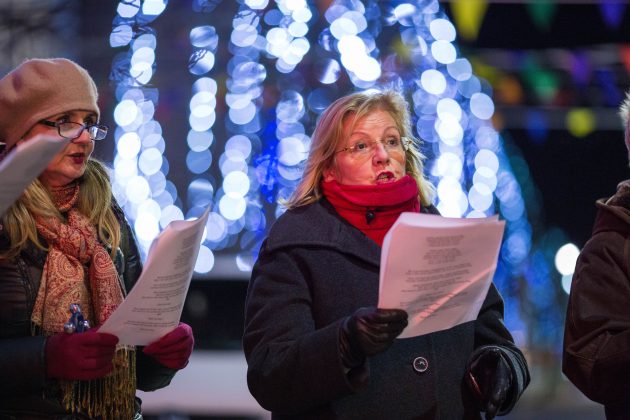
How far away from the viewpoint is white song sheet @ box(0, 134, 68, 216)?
1.65 metres

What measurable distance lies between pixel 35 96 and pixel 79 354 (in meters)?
0.66

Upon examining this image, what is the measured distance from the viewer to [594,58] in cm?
748

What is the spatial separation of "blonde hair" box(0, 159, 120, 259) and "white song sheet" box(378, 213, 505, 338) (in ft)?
2.76

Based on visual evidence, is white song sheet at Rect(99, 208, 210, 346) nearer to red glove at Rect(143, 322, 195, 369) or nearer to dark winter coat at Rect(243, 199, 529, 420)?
red glove at Rect(143, 322, 195, 369)

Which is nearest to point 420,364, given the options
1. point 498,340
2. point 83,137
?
point 498,340

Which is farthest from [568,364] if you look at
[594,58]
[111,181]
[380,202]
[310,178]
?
[594,58]

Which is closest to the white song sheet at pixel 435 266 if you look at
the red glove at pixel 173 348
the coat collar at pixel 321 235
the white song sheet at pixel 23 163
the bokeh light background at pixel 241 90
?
the coat collar at pixel 321 235

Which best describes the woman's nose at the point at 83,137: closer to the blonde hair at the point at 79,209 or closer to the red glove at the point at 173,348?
the blonde hair at the point at 79,209

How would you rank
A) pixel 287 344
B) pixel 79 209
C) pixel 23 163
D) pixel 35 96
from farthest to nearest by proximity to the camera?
pixel 79 209 → pixel 35 96 → pixel 287 344 → pixel 23 163

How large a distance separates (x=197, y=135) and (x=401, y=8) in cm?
161

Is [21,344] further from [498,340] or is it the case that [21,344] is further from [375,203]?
[498,340]

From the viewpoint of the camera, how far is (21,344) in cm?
208

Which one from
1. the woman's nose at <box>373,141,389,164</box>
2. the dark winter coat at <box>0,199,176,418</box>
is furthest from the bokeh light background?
the dark winter coat at <box>0,199,176,418</box>

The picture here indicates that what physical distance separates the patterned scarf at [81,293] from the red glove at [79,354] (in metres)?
0.11
